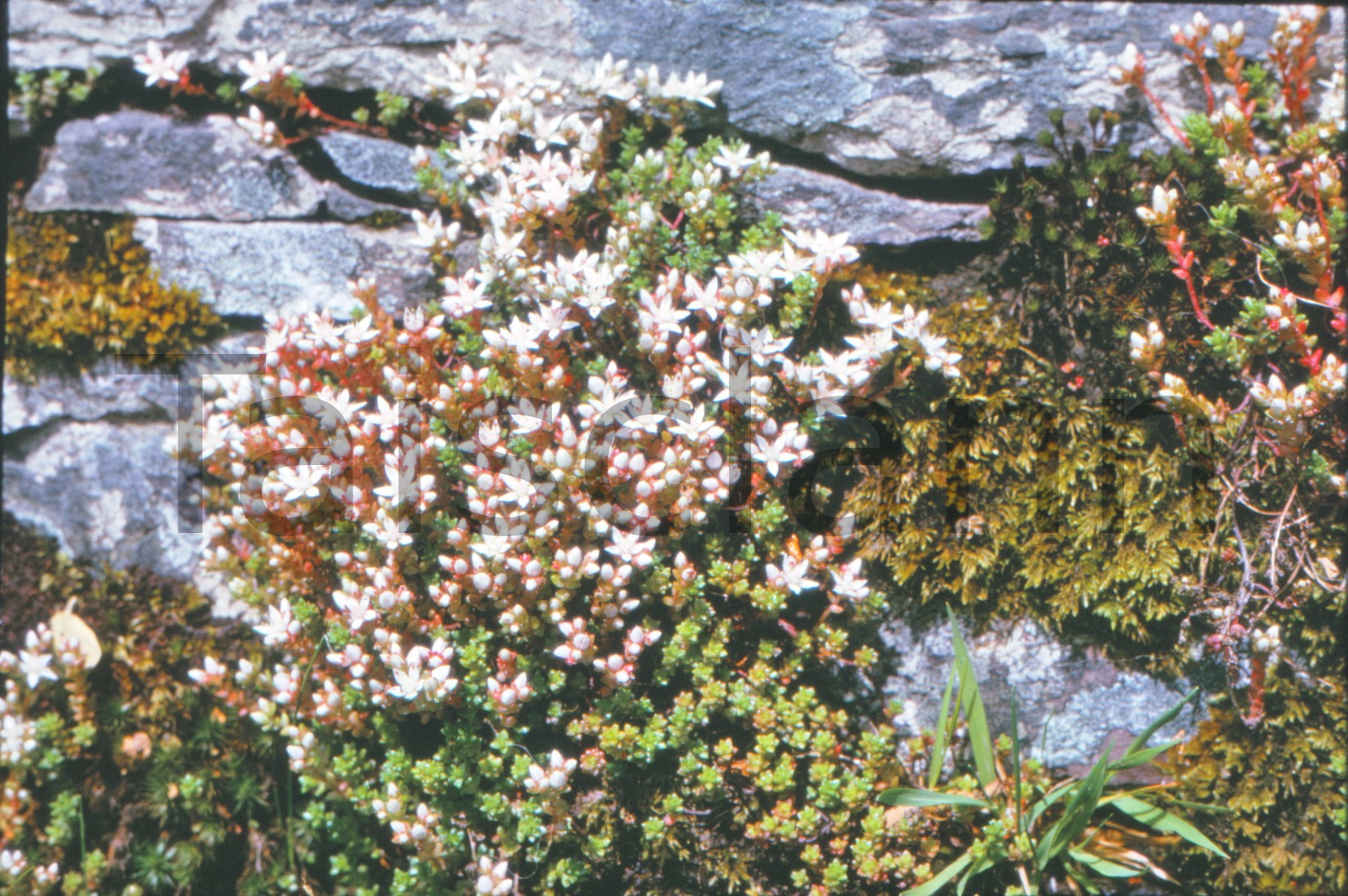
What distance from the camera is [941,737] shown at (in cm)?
290

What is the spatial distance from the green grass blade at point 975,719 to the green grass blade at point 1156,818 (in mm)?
413

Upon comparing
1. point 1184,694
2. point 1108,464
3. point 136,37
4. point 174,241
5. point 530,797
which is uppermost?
point 136,37

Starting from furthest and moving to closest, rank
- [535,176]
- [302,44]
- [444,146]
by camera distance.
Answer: [302,44] < [444,146] < [535,176]

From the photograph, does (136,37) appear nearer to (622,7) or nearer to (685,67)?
(622,7)

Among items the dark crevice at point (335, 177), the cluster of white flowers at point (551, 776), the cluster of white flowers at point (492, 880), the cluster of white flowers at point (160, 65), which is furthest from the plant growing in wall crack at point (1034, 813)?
the cluster of white flowers at point (160, 65)

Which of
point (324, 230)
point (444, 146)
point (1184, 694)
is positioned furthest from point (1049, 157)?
point (324, 230)

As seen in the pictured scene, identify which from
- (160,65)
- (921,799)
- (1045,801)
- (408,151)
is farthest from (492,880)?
(160,65)

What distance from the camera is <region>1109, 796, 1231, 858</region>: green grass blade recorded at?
2.83 m

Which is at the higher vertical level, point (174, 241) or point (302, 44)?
point (302, 44)

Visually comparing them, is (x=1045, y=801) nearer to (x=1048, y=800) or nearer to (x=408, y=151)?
(x=1048, y=800)

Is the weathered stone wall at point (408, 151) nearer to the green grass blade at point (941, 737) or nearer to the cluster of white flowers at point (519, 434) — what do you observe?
the green grass blade at point (941, 737)

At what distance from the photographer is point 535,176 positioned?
2922 mm

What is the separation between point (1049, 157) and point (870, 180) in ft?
2.03

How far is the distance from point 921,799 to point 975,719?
343 mm
